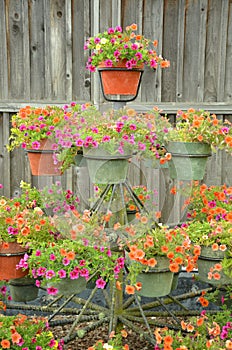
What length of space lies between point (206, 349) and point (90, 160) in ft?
3.36

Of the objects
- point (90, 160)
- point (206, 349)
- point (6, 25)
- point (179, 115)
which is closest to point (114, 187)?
point (90, 160)

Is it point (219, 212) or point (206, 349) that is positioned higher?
point (219, 212)

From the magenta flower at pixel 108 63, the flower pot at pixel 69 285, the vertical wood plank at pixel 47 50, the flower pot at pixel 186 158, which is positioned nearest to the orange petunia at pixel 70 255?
the flower pot at pixel 69 285

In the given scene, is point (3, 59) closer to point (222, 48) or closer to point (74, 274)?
point (222, 48)

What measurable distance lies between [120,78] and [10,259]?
0.97 meters

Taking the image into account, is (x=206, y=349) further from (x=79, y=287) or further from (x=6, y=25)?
(x=6, y=25)

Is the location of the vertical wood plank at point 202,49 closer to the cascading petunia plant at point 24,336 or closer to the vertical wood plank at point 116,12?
the vertical wood plank at point 116,12

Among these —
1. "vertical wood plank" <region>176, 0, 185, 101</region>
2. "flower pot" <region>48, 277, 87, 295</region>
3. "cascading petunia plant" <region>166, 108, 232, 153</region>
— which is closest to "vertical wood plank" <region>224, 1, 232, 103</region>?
"vertical wood plank" <region>176, 0, 185, 101</region>

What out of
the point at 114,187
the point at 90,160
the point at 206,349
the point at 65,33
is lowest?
the point at 206,349

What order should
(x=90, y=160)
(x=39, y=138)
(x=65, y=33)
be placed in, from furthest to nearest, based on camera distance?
(x=65, y=33) < (x=39, y=138) < (x=90, y=160)

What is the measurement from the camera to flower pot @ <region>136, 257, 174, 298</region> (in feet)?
7.00

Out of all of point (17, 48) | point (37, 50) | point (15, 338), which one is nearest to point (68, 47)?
point (37, 50)

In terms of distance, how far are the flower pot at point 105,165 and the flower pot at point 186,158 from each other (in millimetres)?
234

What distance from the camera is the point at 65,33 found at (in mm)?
3361
